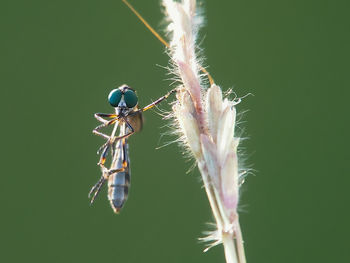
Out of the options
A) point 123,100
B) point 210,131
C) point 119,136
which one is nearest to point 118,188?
point 119,136

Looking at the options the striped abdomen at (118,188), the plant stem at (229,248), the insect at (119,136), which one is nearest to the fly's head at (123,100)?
the insect at (119,136)

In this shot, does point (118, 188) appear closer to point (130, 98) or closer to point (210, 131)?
point (130, 98)

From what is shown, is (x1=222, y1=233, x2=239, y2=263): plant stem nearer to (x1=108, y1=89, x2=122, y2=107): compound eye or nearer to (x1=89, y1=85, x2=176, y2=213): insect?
(x1=89, y1=85, x2=176, y2=213): insect

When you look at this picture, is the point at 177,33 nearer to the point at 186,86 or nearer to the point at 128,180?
the point at 186,86

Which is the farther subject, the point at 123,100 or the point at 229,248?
the point at 123,100

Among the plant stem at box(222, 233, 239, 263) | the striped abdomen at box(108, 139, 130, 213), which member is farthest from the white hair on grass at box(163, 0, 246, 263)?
the striped abdomen at box(108, 139, 130, 213)

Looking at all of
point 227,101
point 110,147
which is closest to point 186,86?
point 227,101

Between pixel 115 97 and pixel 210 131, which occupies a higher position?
pixel 115 97
